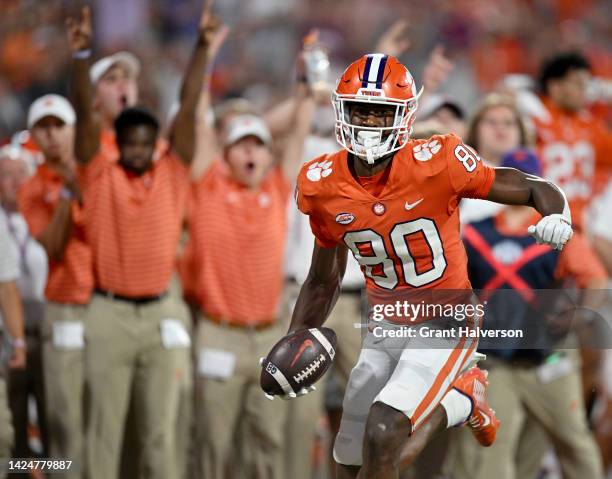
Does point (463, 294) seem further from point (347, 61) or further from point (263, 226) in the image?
point (347, 61)

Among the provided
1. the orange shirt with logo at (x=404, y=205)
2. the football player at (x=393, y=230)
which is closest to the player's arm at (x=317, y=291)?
the football player at (x=393, y=230)

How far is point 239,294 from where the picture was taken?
7.17m

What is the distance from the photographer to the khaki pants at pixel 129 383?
6.42 m

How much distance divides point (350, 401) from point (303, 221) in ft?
7.87

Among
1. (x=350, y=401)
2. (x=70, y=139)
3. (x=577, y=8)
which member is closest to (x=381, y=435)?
(x=350, y=401)

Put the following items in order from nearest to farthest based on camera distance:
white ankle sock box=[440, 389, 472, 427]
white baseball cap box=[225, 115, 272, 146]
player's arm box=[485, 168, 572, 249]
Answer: player's arm box=[485, 168, 572, 249], white ankle sock box=[440, 389, 472, 427], white baseball cap box=[225, 115, 272, 146]

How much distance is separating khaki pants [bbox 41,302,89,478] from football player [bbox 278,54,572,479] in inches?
68.3

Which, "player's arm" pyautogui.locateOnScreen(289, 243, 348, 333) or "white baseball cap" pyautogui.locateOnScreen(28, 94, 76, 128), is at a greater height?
"white baseball cap" pyautogui.locateOnScreen(28, 94, 76, 128)

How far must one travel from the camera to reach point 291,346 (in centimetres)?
505

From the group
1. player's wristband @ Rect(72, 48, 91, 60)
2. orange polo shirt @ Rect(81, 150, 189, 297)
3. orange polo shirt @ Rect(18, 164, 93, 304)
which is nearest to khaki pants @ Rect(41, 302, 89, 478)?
orange polo shirt @ Rect(18, 164, 93, 304)

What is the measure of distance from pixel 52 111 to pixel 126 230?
33.3 inches

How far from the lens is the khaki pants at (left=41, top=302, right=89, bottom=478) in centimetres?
653

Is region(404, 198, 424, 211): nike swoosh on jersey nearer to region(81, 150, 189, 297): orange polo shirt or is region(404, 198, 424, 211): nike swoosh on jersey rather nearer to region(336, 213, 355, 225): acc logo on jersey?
region(336, 213, 355, 225): acc logo on jersey

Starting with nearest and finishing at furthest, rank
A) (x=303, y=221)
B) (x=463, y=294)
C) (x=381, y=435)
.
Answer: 1. (x=381, y=435)
2. (x=463, y=294)
3. (x=303, y=221)
